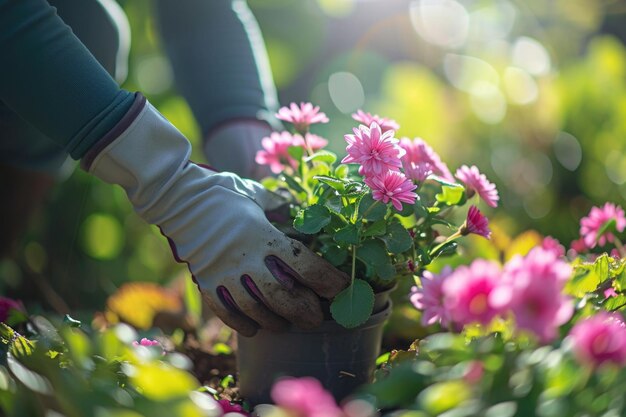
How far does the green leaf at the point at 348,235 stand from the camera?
1082mm

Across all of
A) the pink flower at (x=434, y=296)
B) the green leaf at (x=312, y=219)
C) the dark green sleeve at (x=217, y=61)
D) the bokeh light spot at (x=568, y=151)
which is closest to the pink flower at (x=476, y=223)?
the pink flower at (x=434, y=296)

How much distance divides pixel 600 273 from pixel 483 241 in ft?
1.80

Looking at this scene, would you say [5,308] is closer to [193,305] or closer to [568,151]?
[193,305]

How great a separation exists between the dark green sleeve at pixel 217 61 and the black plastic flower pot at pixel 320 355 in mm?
641

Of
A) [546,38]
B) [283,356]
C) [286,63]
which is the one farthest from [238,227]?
[546,38]

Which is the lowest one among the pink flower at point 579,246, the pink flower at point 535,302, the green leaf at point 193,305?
the pink flower at point 535,302

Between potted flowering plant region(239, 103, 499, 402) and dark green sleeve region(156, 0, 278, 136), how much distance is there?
0.42 meters

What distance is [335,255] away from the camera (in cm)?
115

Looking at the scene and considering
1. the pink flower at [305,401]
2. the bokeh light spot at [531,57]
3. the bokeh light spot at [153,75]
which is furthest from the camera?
the bokeh light spot at [531,57]

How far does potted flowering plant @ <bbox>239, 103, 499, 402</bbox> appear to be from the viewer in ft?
3.48

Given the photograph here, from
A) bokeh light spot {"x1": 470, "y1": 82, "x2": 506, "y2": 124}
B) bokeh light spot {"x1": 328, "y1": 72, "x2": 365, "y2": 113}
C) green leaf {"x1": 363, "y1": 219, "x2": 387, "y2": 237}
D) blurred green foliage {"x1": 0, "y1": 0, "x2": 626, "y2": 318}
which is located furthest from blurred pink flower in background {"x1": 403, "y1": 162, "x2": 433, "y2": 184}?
bokeh light spot {"x1": 328, "y1": 72, "x2": 365, "y2": 113}

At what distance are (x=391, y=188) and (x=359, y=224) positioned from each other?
0.08 meters

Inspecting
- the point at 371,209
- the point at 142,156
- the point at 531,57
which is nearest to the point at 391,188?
the point at 371,209

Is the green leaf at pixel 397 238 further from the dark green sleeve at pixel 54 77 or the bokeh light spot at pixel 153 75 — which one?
Result: the bokeh light spot at pixel 153 75
